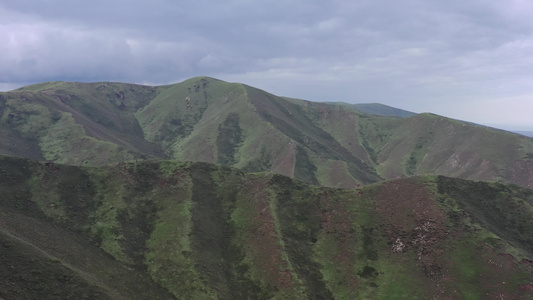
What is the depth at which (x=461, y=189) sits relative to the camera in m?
113

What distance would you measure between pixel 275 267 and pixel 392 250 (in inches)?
1294

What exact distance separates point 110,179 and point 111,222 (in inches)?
934

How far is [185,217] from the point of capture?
322 ft

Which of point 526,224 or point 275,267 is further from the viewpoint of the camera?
point 526,224

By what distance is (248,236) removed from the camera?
94.9 metres

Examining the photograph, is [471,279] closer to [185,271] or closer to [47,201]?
[185,271]

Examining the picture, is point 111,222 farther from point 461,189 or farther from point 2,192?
point 461,189

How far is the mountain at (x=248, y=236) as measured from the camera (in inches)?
2822

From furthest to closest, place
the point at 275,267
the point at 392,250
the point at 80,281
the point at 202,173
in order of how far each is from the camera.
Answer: the point at 202,173, the point at 392,250, the point at 275,267, the point at 80,281

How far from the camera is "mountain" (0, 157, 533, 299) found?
71.7 metres

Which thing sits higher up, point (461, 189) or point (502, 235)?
point (461, 189)

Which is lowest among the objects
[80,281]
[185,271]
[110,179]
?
[185,271]

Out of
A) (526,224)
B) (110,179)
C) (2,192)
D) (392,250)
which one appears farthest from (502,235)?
(2,192)

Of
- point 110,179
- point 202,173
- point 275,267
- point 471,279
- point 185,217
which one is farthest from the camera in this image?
point 202,173
